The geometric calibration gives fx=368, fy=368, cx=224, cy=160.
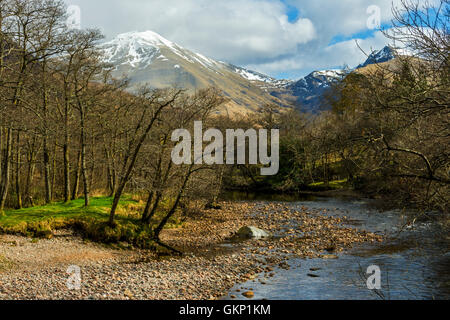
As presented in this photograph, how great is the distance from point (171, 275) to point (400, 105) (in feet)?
36.3

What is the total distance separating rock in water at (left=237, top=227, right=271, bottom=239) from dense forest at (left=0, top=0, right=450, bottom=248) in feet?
11.9

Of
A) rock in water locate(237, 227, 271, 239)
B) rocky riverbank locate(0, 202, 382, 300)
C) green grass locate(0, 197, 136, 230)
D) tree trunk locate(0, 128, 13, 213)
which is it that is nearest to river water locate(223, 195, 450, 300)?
rocky riverbank locate(0, 202, 382, 300)

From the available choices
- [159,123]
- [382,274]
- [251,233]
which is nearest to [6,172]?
[159,123]

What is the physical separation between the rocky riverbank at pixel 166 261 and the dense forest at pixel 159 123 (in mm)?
2455

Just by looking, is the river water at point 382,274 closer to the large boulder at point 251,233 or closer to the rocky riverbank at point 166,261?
the rocky riverbank at point 166,261

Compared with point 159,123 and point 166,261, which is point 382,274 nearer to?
point 166,261

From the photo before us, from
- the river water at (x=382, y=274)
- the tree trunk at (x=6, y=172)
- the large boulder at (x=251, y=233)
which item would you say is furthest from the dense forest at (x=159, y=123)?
the large boulder at (x=251, y=233)

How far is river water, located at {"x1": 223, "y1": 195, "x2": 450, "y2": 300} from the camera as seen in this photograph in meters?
12.6

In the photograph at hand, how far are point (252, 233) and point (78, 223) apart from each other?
34.1 feet

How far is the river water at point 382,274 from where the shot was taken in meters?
12.6

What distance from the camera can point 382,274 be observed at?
14.7 m

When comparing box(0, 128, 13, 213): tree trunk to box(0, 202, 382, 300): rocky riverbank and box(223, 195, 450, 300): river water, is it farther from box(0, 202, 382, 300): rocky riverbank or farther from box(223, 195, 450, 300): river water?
box(223, 195, 450, 300): river water
